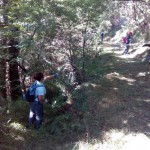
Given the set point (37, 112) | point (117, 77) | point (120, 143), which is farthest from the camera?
point (117, 77)

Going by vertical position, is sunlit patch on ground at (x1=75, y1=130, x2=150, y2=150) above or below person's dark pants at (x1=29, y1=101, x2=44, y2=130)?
below

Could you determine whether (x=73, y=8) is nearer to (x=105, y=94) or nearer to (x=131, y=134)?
(x=105, y=94)

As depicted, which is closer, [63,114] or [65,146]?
[65,146]

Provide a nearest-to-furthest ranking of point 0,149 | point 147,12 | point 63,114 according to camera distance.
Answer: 1. point 0,149
2. point 63,114
3. point 147,12

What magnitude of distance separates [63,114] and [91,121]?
1.02 m

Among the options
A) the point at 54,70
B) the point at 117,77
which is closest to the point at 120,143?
the point at 54,70

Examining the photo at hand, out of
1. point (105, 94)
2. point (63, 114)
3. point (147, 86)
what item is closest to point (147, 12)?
point (147, 86)

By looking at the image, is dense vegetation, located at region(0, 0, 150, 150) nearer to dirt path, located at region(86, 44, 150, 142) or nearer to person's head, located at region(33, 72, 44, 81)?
dirt path, located at region(86, 44, 150, 142)

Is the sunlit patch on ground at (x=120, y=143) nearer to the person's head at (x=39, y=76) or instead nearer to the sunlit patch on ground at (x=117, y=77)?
the person's head at (x=39, y=76)

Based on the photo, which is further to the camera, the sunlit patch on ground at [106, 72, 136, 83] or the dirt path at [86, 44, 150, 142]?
the sunlit patch on ground at [106, 72, 136, 83]

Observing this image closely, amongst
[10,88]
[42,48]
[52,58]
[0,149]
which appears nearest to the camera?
[0,149]

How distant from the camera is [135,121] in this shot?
27.1ft

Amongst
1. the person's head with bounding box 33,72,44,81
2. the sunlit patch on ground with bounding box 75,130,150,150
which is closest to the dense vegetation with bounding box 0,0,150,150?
the sunlit patch on ground with bounding box 75,130,150,150

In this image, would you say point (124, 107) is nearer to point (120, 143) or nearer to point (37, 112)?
point (120, 143)
